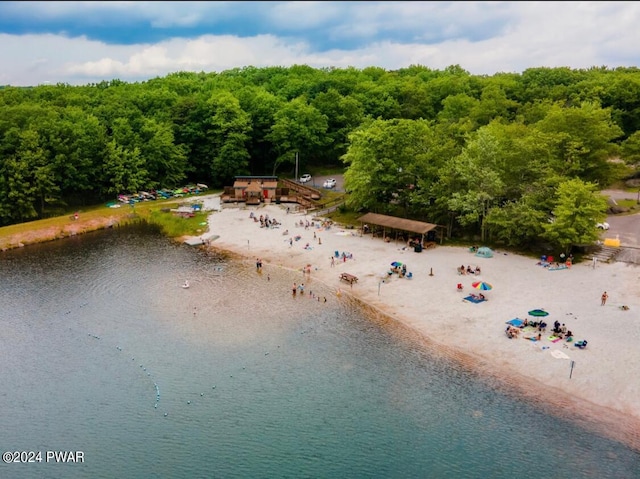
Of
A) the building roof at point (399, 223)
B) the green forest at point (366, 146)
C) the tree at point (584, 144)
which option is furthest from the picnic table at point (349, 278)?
the tree at point (584, 144)

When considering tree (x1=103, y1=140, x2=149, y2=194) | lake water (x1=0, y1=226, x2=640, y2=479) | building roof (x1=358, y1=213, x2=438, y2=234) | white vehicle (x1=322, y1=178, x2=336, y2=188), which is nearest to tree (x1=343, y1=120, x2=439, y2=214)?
building roof (x1=358, y1=213, x2=438, y2=234)

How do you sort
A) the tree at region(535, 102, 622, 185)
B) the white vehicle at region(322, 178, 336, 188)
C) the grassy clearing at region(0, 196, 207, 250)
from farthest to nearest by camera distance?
the white vehicle at region(322, 178, 336, 188) < the grassy clearing at region(0, 196, 207, 250) < the tree at region(535, 102, 622, 185)

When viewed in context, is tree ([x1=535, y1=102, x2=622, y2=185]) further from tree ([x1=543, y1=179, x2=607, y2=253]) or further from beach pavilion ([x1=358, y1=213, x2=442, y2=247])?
beach pavilion ([x1=358, y1=213, x2=442, y2=247])

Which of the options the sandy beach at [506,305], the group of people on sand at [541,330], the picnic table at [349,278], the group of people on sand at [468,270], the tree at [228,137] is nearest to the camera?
the sandy beach at [506,305]

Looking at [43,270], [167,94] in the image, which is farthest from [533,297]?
[167,94]

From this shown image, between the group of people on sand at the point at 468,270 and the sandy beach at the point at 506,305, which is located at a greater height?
the group of people on sand at the point at 468,270

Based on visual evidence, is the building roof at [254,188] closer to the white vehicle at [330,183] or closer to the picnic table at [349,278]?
the white vehicle at [330,183]
